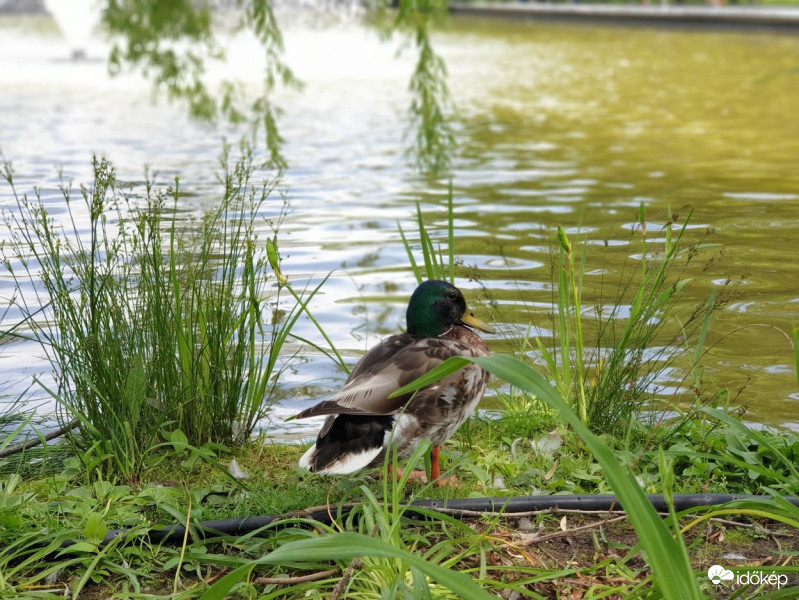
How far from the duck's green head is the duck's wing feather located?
2.6 inches

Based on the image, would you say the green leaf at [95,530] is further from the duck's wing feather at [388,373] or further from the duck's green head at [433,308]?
the duck's green head at [433,308]

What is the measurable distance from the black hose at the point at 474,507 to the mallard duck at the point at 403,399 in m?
0.17

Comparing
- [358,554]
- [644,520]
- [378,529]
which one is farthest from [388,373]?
[644,520]

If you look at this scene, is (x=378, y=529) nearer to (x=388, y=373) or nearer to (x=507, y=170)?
(x=388, y=373)

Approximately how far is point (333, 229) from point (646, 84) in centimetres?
1096

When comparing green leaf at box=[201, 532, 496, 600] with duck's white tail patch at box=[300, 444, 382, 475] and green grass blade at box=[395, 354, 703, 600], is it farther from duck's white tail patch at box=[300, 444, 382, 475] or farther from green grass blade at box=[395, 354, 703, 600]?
duck's white tail patch at box=[300, 444, 382, 475]

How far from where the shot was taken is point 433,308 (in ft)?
11.2

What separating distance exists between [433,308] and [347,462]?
2.32 feet

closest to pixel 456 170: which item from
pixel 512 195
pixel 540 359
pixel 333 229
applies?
pixel 512 195

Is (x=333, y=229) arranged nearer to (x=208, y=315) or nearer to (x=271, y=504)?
(x=208, y=315)

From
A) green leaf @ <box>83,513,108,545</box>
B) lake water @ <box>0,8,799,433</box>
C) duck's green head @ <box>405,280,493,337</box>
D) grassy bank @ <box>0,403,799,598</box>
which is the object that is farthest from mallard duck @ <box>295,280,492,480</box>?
lake water @ <box>0,8,799,433</box>

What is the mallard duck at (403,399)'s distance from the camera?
294 cm

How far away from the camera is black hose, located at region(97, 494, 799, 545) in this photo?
2.83 meters

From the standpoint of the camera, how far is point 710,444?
11.2ft
